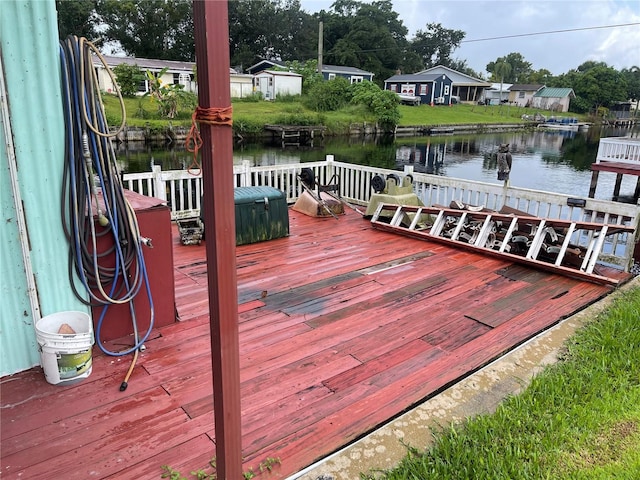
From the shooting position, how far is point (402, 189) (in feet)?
19.6

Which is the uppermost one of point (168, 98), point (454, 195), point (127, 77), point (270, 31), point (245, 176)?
point (270, 31)

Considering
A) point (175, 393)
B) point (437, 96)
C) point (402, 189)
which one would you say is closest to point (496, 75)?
point (437, 96)

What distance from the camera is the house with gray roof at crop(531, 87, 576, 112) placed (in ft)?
183

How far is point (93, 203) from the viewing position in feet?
8.89

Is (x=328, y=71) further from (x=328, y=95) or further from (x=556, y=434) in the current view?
(x=556, y=434)

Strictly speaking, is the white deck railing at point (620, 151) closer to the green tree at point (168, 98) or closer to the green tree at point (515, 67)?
the green tree at point (168, 98)

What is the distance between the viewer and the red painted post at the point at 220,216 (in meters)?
1.14

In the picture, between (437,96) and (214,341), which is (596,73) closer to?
(437,96)

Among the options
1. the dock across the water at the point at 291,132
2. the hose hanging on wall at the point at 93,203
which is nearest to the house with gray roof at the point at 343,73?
the dock across the water at the point at 291,132

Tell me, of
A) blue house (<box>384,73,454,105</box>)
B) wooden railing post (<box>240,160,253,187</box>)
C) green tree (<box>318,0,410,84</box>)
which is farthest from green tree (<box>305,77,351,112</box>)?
wooden railing post (<box>240,160,253,187</box>)

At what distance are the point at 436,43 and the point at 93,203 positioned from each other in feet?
247

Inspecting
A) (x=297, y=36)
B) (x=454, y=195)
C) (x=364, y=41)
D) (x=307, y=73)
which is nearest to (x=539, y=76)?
(x=364, y=41)

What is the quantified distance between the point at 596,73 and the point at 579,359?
219 feet

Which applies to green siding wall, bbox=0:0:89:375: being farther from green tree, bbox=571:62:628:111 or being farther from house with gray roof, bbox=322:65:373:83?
green tree, bbox=571:62:628:111
